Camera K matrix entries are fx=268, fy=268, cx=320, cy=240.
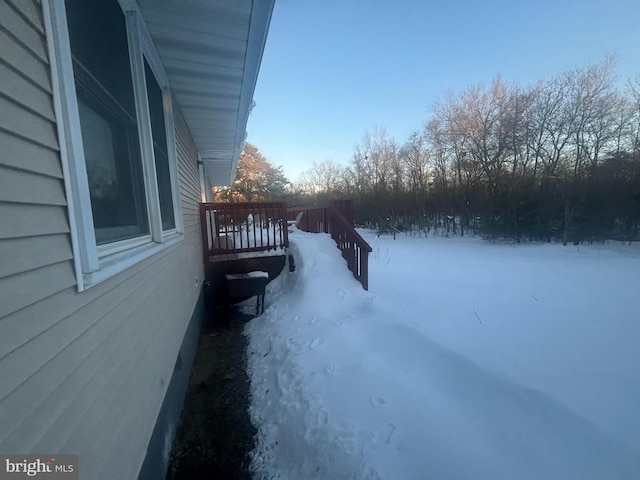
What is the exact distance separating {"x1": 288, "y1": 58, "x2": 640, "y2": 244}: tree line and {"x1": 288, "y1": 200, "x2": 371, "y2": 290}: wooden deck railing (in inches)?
432

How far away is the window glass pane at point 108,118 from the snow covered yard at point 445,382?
86.9 inches

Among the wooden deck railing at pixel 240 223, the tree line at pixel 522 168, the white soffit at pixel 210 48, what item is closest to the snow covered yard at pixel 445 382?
the wooden deck railing at pixel 240 223

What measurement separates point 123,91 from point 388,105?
67.5 ft

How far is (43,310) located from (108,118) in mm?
1387

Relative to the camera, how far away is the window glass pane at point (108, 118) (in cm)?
144

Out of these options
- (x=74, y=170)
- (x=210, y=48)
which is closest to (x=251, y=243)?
(x=210, y=48)

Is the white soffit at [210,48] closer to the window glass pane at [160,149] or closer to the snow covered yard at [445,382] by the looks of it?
the window glass pane at [160,149]

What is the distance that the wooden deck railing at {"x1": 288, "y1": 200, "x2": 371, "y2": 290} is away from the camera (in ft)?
16.5

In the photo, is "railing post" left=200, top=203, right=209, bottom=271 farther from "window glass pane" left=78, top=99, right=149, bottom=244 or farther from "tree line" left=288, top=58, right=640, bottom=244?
"tree line" left=288, top=58, right=640, bottom=244

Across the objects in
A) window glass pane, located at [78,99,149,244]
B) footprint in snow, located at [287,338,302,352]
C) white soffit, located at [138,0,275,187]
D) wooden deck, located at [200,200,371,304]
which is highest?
white soffit, located at [138,0,275,187]

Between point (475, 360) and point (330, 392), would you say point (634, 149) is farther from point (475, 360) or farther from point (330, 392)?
point (330, 392)

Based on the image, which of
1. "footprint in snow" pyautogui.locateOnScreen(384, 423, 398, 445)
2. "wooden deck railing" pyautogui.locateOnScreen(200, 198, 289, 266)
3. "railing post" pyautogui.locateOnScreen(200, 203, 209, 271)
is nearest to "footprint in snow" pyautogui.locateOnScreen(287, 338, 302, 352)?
"footprint in snow" pyautogui.locateOnScreen(384, 423, 398, 445)

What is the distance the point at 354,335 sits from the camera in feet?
11.6

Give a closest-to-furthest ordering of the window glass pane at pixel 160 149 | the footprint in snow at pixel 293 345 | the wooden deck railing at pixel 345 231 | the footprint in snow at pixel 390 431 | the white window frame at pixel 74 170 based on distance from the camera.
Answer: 1. the white window frame at pixel 74 170
2. the footprint in snow at pixel 390 431
3. the window glass pane at pixel 160 149
4. the footprint in snow at pixel 293 345
5. the wooden deck railing at pixel 345 231
